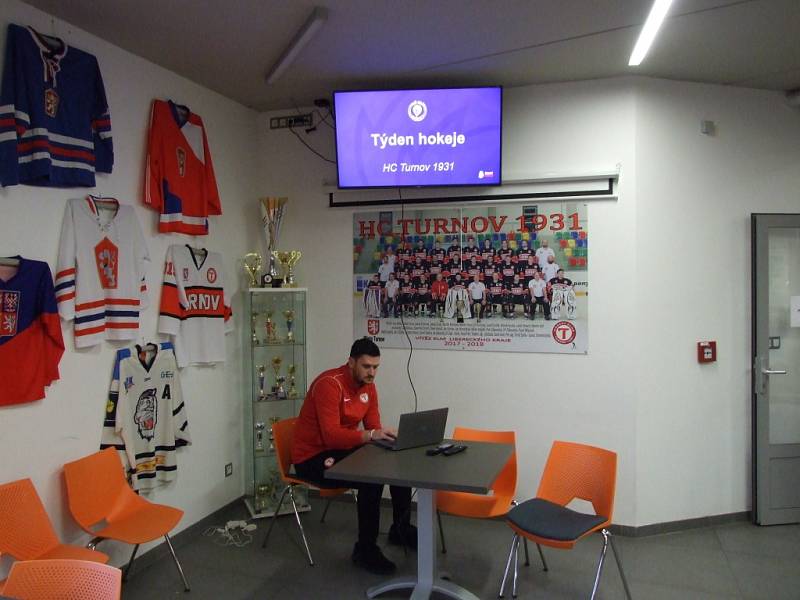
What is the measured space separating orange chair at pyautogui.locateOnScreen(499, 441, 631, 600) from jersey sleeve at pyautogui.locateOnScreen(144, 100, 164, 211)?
2.74 m

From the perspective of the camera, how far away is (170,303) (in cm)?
373

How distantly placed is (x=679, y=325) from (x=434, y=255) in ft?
5.75

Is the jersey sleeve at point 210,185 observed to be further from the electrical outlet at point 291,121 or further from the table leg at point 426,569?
the table leg at point 426,569

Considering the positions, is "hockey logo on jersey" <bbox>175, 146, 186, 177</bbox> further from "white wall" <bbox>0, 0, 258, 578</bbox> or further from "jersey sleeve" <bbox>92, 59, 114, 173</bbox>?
"jersey sleeve" <bbox>92, 59, 114, 173</bbox>

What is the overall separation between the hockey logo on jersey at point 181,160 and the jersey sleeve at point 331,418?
Answer: 64.5 inches

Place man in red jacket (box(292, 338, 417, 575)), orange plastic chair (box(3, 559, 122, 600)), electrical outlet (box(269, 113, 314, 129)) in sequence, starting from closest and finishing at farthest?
1. orange plastic chair (box(3, 559, 122, 600))
2. man in red jacket (box(292, 338, 417, 575))
3. electrical outlet (box(269, 113, 314, 129))

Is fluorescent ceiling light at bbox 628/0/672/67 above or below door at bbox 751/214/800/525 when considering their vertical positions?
above

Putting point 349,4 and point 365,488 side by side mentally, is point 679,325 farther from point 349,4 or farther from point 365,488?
point 349,4

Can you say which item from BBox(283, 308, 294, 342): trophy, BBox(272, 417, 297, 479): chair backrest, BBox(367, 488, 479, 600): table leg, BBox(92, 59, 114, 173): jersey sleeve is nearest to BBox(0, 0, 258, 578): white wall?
BBox(92, 59, 114, 173): jersey sleeve

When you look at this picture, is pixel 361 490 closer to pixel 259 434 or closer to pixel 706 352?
pixel 259 434

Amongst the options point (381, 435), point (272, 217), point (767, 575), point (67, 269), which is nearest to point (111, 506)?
point (67, 269)

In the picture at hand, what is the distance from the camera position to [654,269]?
400 cm

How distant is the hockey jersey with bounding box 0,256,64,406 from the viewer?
8.85ft

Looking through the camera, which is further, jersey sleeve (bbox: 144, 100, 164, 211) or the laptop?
jersey sleeve (bbox: 144, 100, 164, 211)
